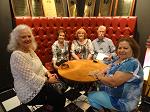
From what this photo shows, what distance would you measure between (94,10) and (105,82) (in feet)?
11.2

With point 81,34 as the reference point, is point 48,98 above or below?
below

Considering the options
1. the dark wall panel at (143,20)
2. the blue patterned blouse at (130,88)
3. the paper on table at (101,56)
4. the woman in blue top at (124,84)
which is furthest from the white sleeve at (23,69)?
the dark wall panel at (143,20)

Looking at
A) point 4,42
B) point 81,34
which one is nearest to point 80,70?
point 81,34

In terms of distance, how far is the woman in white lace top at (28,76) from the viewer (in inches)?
88.6

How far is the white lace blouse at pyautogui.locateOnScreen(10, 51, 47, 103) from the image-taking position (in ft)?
7.33

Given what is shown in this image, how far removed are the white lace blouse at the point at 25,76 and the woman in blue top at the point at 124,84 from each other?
70 cm

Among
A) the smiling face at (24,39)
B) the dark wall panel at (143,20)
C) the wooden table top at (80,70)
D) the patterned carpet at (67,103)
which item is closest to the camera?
the smiling face at (24,39)

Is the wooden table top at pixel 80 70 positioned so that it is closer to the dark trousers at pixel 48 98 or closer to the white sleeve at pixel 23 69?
the dark trousers at pixel 48 98

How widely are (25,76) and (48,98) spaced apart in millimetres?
424

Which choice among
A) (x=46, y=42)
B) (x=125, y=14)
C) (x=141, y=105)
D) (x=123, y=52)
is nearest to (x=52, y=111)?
(x=123, y=52)

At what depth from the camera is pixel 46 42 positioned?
427 cm

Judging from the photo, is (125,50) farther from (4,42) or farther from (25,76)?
(4,42)

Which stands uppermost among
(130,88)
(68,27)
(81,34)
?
(68,27)

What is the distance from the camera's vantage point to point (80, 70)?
2.95m
